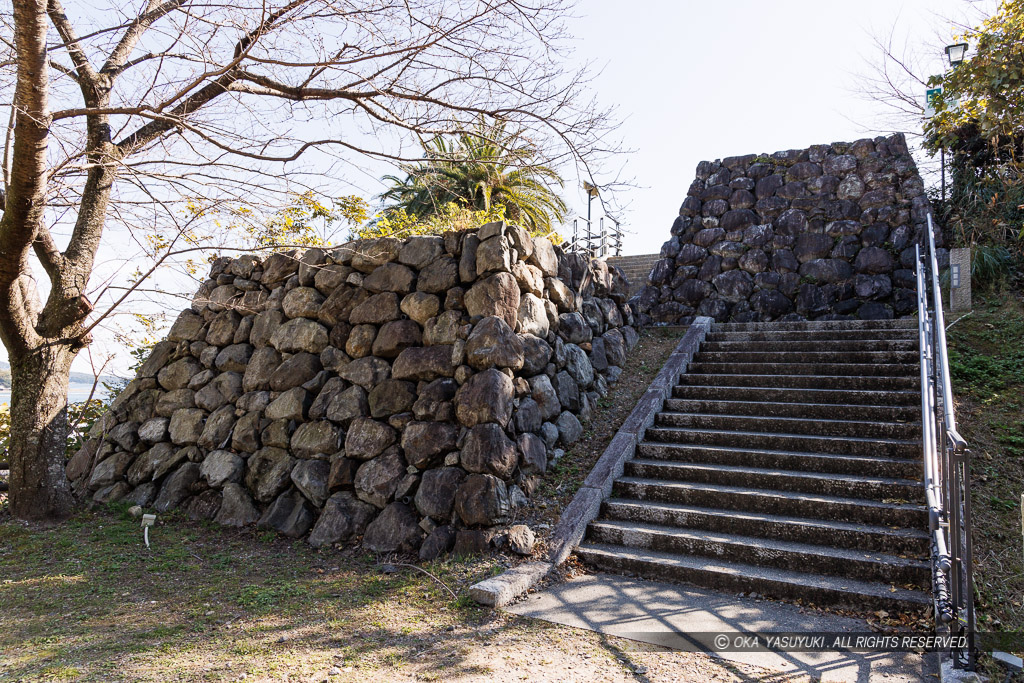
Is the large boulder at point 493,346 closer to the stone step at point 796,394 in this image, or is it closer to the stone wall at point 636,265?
the stone step at point 796,394

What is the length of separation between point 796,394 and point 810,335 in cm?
160

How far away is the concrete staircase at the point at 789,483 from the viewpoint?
406 cm

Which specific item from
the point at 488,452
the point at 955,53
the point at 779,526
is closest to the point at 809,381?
the point at 779,526

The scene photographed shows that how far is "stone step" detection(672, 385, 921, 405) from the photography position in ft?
19.0

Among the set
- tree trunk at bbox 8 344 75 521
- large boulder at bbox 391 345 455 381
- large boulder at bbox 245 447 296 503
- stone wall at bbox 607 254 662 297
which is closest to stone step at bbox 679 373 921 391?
large boulder at bbox 391 345 455 381

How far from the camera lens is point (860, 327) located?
749cm

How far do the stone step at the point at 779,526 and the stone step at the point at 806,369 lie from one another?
244cm

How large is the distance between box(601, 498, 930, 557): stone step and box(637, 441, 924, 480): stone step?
659 millimetres

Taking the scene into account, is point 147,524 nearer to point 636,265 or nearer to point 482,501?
point 482,501

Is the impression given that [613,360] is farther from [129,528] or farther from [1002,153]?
[1002,153]

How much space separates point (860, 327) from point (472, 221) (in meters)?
4.99

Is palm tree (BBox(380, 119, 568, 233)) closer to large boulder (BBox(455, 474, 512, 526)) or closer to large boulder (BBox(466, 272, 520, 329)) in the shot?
large boulder (BBox(466, 272, 520, 329))

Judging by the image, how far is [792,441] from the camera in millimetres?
5496

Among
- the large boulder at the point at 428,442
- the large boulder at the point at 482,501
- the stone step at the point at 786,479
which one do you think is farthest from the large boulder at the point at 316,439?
the stone step at the point at 786,479
